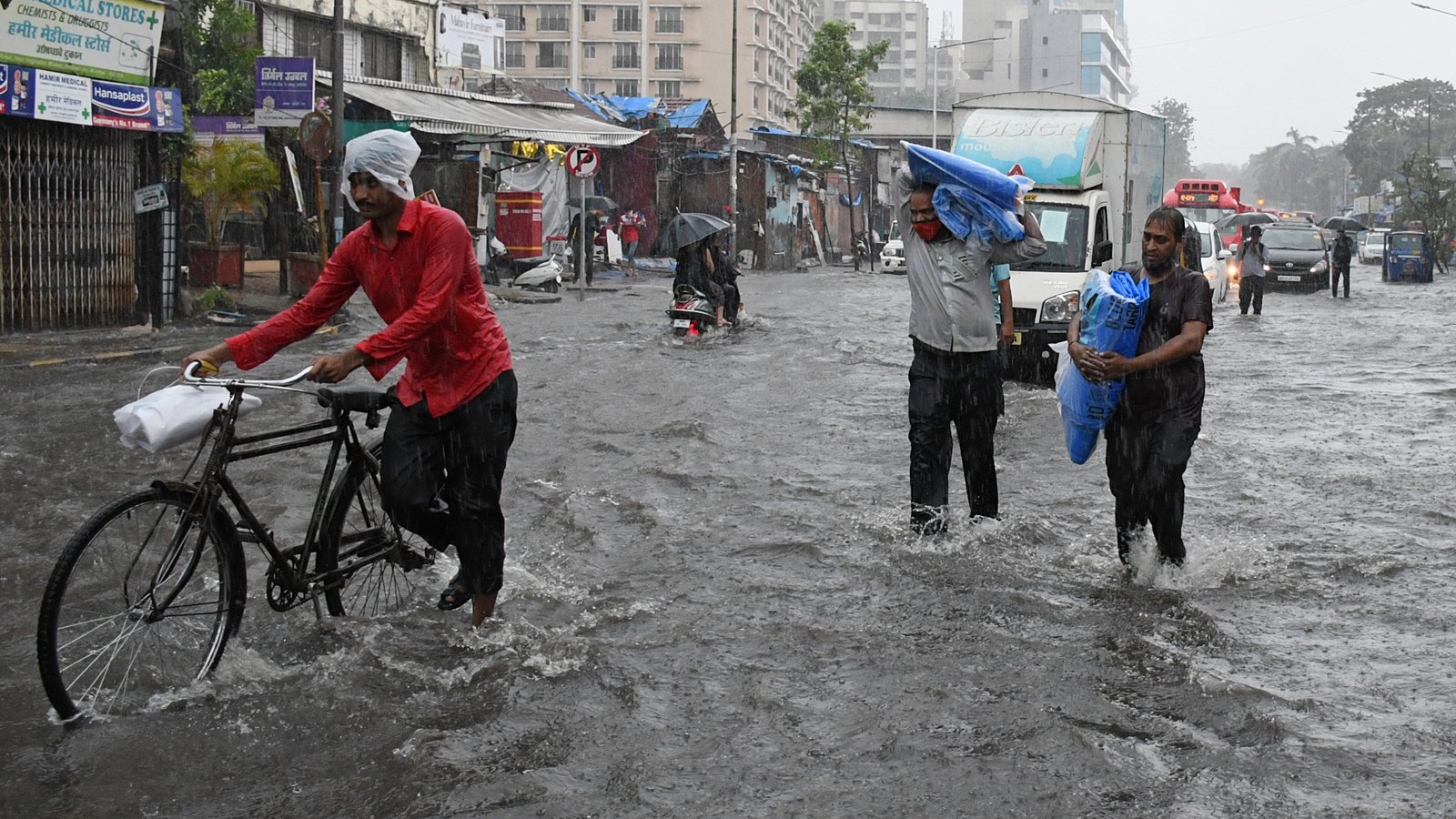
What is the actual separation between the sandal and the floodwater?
0.42 feet

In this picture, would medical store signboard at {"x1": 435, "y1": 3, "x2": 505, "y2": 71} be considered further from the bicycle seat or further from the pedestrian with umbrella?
the bicycle seat

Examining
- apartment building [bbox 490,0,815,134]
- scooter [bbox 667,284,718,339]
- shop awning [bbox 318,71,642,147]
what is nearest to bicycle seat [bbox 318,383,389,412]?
scooter [bbox 667,284,718,339]

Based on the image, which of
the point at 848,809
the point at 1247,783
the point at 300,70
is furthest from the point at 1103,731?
the point at 300,70

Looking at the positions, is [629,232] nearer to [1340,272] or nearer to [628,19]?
[1340,272]

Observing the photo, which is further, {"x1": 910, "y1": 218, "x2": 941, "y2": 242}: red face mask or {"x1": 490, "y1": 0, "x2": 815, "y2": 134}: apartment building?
{"x1": 490, "y1": 0, "x2": 815, "y2": 134}: apartment building

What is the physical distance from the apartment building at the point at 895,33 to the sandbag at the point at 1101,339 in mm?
171593

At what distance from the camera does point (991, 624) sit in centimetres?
572

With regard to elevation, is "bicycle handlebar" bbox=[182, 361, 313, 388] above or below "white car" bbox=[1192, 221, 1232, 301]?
below

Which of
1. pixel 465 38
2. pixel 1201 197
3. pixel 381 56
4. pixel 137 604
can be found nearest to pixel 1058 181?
pixel 137 604

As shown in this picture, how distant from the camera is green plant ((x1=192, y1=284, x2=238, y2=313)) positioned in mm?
19188

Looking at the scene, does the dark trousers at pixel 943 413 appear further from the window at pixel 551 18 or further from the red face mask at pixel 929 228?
the window at pixel 551 18

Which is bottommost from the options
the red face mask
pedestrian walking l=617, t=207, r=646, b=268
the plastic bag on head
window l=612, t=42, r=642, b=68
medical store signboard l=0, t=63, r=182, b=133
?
the red face mask

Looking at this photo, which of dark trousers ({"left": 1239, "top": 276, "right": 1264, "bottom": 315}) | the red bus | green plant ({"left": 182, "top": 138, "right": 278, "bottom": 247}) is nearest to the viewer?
Result: green plant ({"left": 182, "top": 138, "right": 278, "bottom": 247})

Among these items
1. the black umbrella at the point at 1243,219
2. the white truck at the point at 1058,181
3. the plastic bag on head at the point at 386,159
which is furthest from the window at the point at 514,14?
the plastic bag on head at the point at 386,159
